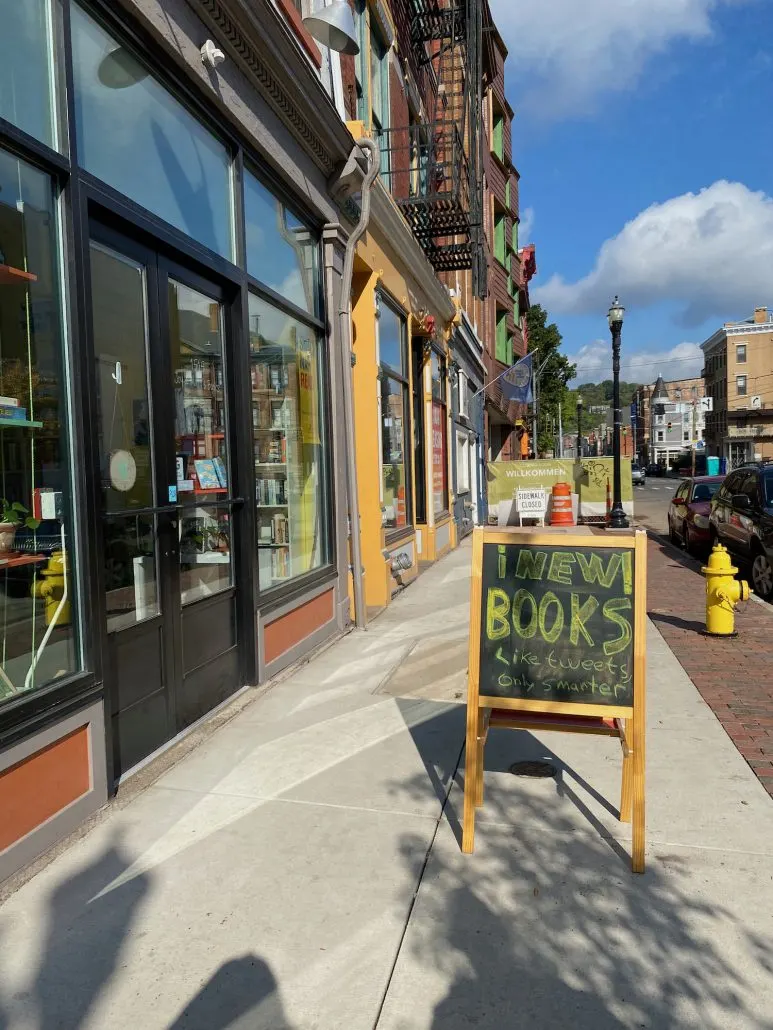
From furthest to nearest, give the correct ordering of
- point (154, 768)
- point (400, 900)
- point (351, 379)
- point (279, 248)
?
point (351, 379) → point (279, 248) → point (154, 768) → point (400, 900)

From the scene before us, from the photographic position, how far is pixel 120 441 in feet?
13.3

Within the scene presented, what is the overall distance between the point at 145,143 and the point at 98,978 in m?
4.14

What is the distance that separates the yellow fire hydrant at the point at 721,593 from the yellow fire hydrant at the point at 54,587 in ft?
18.6

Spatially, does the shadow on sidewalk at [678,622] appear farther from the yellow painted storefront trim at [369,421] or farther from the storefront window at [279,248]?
the storefront window at [279,248]

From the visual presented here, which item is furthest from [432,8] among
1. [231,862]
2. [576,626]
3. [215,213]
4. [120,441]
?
[231,862]

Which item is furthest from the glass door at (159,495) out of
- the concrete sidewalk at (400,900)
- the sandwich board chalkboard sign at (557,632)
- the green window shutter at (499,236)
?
the green window shutter at (499,236)

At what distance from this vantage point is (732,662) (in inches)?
247

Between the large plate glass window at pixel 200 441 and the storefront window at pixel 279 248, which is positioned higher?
the storefront window at pixel 279 248

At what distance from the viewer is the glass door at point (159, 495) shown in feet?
12.9

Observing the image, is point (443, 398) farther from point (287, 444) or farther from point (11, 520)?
point (11, 520)

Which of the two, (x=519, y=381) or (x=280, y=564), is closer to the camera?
(x=280, y=564)

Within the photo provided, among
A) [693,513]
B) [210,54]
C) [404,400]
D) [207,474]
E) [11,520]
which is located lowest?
[693,513]

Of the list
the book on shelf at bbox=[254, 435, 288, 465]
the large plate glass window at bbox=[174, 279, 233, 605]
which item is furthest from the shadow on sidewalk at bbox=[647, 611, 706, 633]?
the large plate glass window at bbox=[174, 279, 233, 605]

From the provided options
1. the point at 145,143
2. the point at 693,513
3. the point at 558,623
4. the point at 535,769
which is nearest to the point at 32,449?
the point at 145,143
